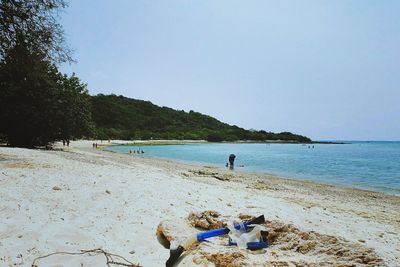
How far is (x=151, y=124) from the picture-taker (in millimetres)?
153625

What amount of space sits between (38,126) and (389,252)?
29.8 m

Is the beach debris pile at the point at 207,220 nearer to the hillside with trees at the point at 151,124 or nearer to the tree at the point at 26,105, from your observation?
the tree at the point at 26,105

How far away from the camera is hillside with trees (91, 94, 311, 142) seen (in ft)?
432

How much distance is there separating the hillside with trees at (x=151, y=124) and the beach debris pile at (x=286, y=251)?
10661 centimetres

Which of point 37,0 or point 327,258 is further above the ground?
point 37,0

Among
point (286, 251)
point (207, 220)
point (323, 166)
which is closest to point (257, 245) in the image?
point (286, 251)

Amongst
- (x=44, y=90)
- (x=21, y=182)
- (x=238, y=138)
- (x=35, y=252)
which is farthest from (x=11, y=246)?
(x=238, y=138)

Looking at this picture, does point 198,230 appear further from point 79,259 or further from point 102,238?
point 79,259

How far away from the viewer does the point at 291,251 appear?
182 inches

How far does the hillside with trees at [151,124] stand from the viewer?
132 m

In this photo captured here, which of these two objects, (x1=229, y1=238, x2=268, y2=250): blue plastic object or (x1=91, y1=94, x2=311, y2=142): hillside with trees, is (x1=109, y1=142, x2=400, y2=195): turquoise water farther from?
(x1=91, y1=94, x2=311, y2=142): hillside with trees

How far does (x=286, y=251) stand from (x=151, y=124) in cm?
15115

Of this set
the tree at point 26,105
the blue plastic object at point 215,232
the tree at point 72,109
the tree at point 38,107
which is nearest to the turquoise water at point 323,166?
the tree at point 72,109

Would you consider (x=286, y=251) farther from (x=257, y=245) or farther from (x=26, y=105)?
(x=26, y=105)
